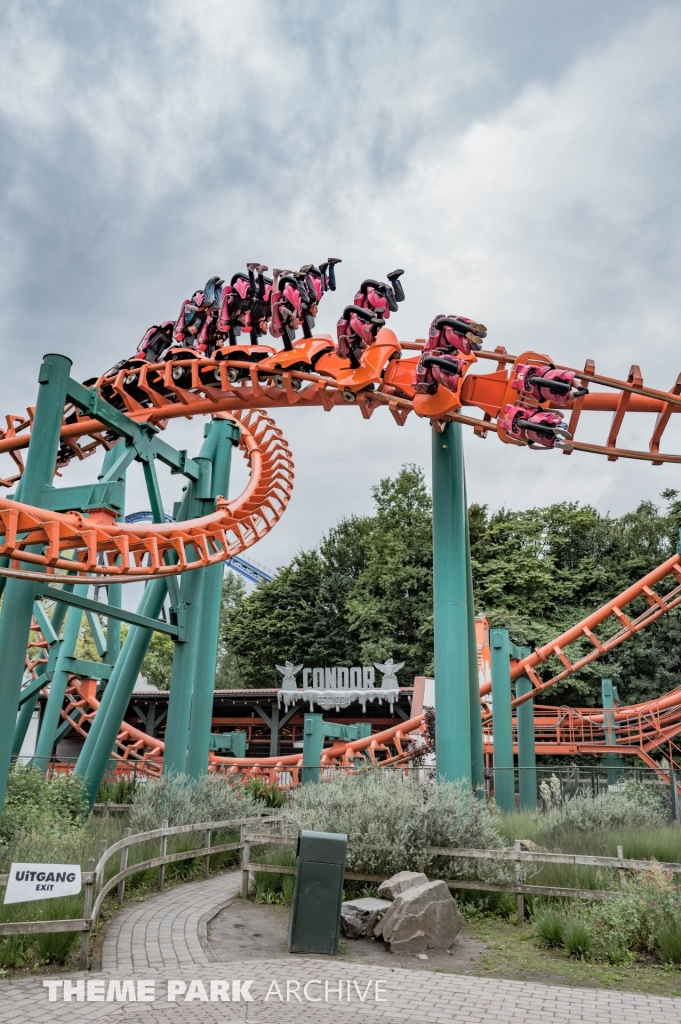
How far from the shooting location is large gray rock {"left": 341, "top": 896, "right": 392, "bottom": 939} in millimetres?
7309

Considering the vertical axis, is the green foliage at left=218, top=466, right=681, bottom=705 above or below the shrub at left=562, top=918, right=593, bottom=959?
above

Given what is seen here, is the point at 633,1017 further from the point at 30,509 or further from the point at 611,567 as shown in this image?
the point at 611,567

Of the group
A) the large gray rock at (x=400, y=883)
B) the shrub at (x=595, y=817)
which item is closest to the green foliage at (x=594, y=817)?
the shrub at (x=595, y=817)

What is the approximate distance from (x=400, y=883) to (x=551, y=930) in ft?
4.83

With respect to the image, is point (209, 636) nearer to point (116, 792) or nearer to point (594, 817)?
point (116, 792)

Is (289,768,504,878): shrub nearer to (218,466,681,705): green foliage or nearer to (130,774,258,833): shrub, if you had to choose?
(130,774,258,833): shrub

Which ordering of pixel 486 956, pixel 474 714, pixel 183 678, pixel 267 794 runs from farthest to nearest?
pixel 267 794
pixel 183 678
pixel 474 714
pixel 486 956

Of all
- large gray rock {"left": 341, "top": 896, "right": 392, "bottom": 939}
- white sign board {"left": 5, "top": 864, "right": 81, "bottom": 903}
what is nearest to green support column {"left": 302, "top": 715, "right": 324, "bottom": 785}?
large gray rock {"left": 341, "top": 896, "right": 392, "bottom": 939}

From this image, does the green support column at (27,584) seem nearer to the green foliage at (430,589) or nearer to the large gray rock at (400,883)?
the large gray rock at (400,883)

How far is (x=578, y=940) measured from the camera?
6.73 meters

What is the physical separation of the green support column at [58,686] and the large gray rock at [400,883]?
10.1 meters

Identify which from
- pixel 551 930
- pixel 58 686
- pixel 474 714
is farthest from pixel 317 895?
pixel 58 686

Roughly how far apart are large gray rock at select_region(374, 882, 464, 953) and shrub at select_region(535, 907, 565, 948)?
727 millimetres

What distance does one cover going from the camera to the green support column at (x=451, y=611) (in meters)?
10.9
